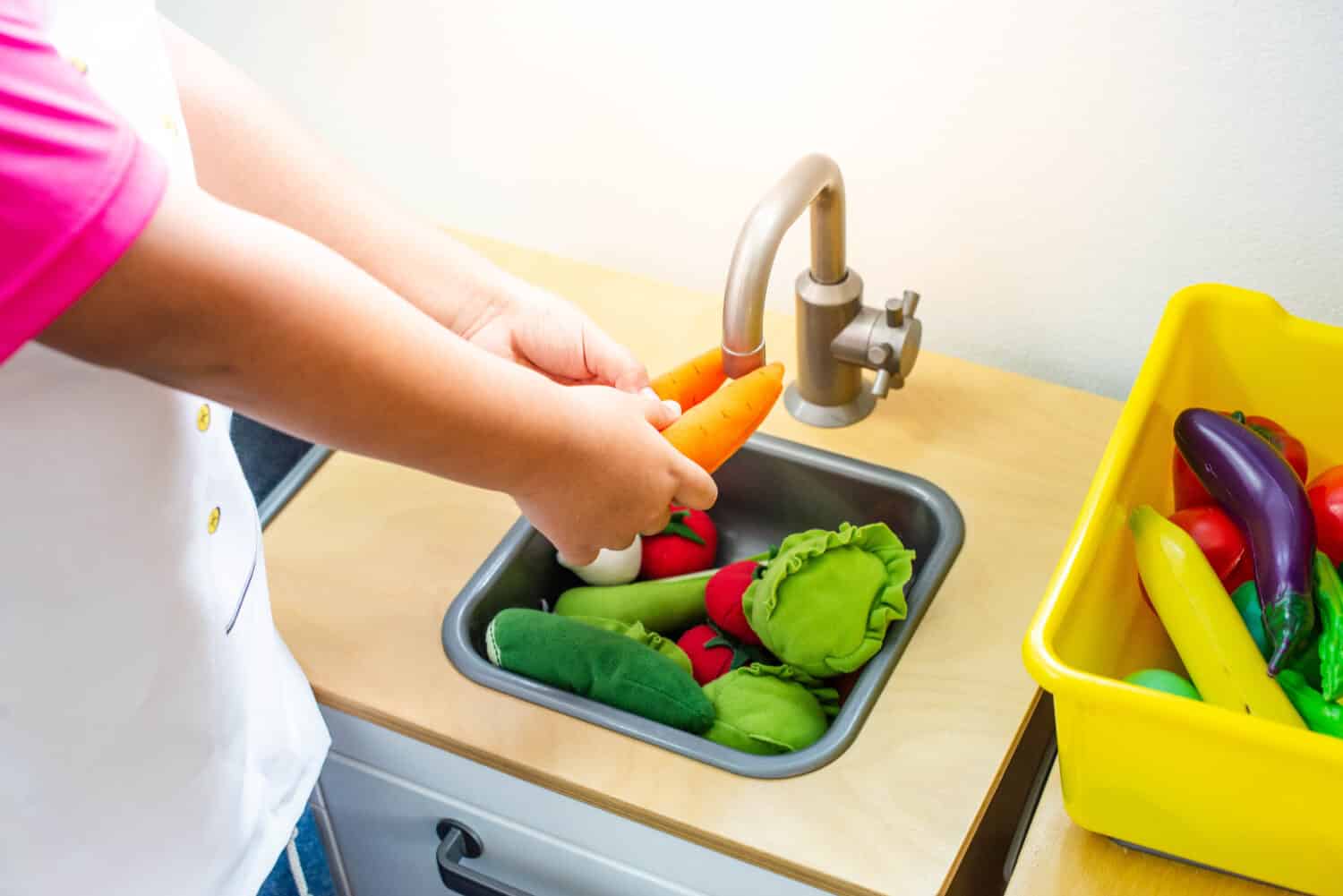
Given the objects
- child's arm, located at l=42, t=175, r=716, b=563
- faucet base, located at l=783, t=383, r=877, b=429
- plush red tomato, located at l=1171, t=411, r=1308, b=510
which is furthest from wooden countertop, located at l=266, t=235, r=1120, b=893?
child's arm, located at l=42, t=175, r=716, b=563

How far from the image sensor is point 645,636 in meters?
0.94

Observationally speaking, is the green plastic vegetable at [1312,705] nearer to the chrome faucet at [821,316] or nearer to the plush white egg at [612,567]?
the chrome faucet at [821,316]

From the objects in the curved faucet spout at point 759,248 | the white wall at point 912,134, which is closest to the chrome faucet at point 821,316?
the curved faucet spout at point 759,248

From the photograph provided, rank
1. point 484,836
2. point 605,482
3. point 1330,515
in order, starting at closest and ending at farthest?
1. point 605,482
2. point 1330,515
3. point 484,836

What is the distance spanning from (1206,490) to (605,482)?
1.28ft

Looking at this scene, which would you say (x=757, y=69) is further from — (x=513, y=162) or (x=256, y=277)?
(x=256, y=277)

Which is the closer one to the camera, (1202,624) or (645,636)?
→ (1202,624)

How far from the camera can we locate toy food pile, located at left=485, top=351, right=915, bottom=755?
85 centimetres

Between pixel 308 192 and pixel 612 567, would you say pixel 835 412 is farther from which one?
pixel 308 192

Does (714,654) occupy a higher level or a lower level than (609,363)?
lower

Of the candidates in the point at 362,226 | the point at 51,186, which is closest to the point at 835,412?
the point at 362,226

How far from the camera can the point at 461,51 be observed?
3.93 ft

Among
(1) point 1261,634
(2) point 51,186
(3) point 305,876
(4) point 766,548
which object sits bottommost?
(3) point 305,876

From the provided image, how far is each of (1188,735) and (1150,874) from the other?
0.13 meters
